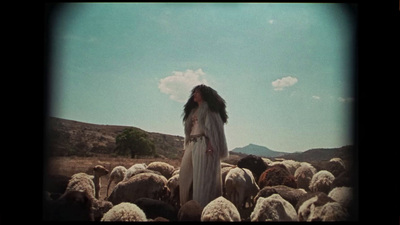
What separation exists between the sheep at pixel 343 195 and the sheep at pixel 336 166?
0.43 meters

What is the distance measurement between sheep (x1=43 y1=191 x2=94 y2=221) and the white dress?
1.60 metres

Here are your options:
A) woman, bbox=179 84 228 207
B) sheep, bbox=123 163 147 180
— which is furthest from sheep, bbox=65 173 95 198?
woman, bbox=179 84 228 207

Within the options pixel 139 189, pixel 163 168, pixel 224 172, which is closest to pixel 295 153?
pixel 224 172

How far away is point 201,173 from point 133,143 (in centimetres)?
129

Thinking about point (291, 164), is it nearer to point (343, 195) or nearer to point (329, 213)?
point (343, 195)

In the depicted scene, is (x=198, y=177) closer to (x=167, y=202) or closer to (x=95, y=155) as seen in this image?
(x=167, y=202)

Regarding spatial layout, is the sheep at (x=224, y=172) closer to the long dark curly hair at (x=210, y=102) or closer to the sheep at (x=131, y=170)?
the long dark curly hair at (x=210, y=102)

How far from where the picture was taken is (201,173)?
7.36 meters

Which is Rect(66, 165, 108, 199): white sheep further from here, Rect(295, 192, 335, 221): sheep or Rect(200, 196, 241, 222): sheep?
Rect(295, 192, 335, 221): sheep

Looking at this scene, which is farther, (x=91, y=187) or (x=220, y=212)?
(x=91, y=187)

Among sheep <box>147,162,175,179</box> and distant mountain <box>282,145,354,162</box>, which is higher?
distant mountain <box>282,145,354,162</box>

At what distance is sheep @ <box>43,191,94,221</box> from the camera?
6691mm

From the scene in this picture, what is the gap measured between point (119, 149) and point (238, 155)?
2041mm

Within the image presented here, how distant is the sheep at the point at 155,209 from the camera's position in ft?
22.8
